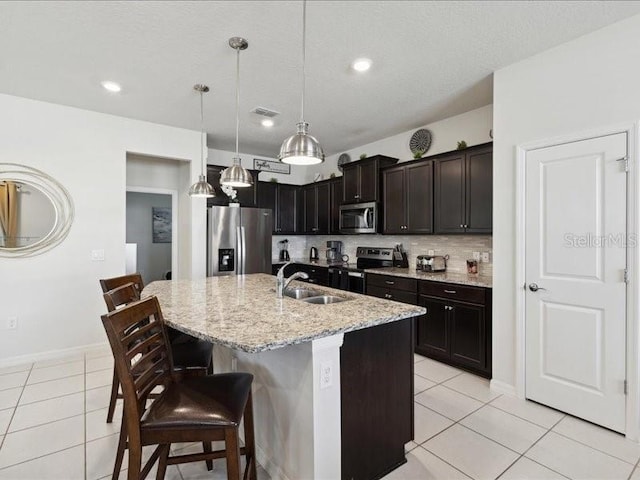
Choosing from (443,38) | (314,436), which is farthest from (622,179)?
(314,436)

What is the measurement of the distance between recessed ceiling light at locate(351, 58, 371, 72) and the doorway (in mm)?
4552

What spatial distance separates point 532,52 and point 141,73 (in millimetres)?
3247

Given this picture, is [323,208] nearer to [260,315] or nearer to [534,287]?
[534,287]

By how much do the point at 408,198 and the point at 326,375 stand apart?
3.05m

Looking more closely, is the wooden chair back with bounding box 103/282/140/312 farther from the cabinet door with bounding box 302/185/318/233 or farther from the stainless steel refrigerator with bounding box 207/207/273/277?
the cabinet door with bounding box 302/185/318/233

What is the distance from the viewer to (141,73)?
2881 millimetres

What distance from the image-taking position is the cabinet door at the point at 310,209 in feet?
18.8

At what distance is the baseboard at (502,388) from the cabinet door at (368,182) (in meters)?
2.57

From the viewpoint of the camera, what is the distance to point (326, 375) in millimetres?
1541

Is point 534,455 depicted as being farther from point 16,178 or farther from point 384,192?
point 16,178

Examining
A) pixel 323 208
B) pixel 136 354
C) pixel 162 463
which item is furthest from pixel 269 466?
pixel 323 208

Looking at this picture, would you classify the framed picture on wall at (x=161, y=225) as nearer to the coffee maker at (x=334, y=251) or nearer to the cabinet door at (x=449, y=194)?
the coffee maker at (x=334, y=251)

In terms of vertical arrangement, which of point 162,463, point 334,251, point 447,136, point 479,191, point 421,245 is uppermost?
point 447,136

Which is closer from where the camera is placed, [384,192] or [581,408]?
[581,408]
